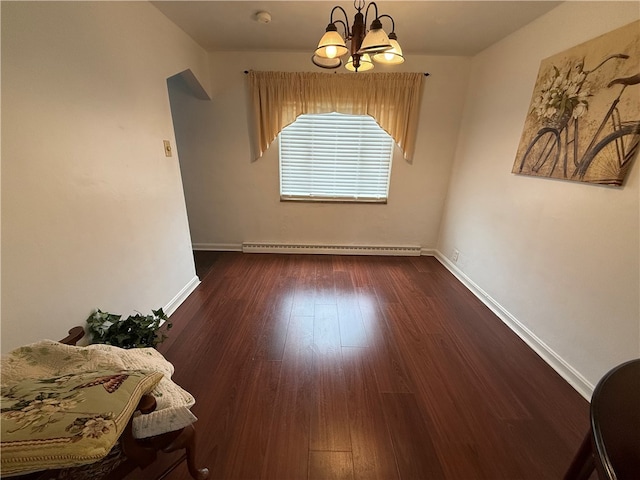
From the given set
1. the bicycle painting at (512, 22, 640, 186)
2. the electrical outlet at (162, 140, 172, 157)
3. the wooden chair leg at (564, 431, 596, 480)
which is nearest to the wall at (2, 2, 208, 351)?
the electrical outlet at (162, 140, 172, 157)

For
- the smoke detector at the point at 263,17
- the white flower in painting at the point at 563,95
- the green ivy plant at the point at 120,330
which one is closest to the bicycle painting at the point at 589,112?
the white flower in painting at the point at 563,95

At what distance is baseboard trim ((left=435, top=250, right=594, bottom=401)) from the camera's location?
1.51 meters

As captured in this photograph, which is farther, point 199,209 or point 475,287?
point 199,209

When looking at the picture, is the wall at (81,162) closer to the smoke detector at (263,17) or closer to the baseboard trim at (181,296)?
the baseboard trim at (181,296)

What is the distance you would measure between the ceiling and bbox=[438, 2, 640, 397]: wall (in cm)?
20

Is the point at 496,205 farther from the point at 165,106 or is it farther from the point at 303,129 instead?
the point at 165,106

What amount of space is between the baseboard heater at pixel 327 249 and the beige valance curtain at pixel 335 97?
1.37 meters

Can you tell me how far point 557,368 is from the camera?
166cm

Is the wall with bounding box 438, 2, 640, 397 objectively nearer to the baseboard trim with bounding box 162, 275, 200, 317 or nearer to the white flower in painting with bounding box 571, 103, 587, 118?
the white flower in painting with bounding box 571, 103, 587, 118

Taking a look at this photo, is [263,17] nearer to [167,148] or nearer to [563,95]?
[167,148]

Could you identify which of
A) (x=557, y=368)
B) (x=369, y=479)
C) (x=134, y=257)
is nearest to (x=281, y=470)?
(x=369, y=479)

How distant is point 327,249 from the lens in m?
3.45

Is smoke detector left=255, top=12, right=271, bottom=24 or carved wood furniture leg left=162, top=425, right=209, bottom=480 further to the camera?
smoke detector left=255, top=12, right=271, bottom=24

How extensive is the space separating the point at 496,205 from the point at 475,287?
864 mm
